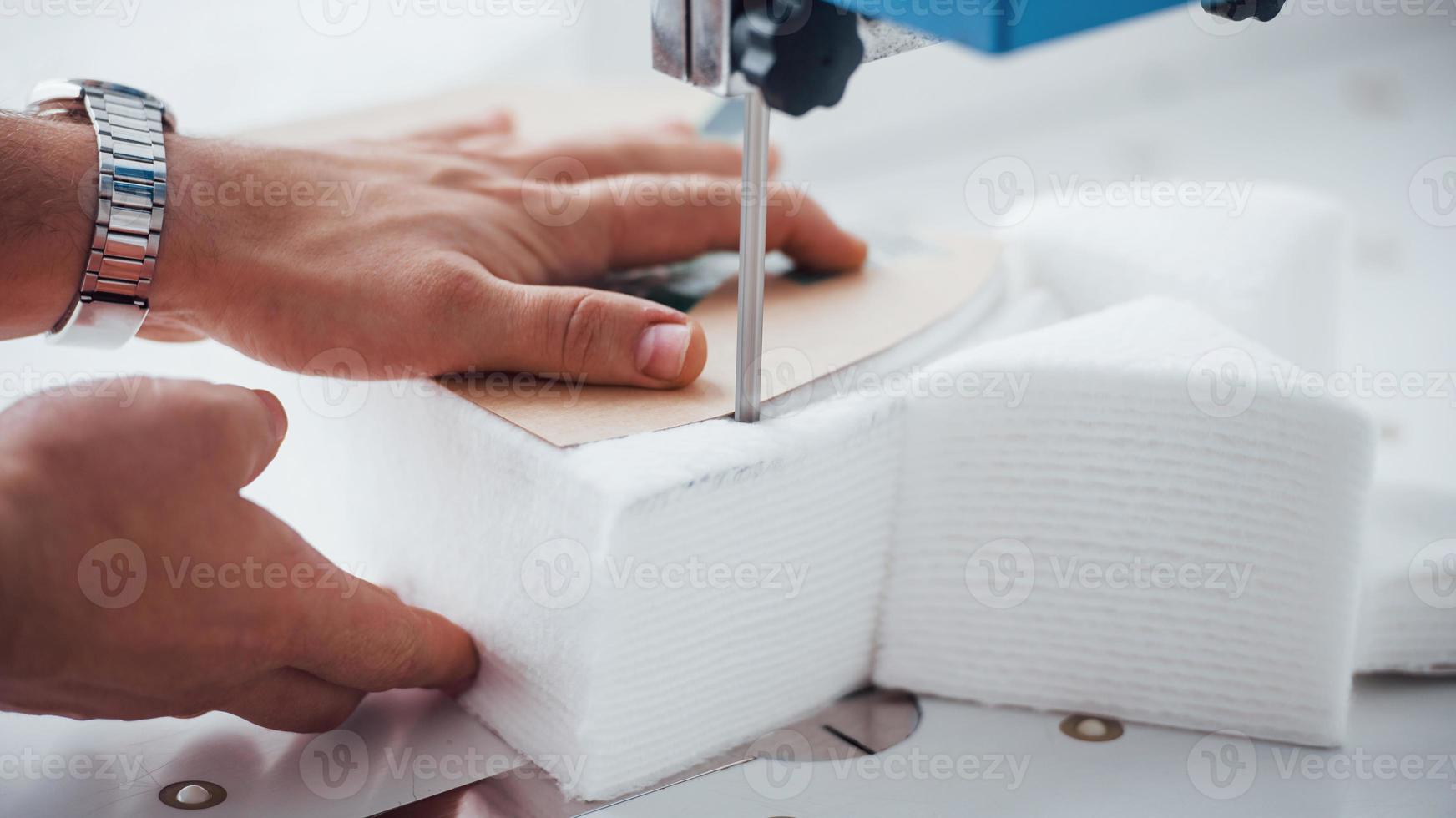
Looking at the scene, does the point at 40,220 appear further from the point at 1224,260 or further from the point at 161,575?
the point at 1224,260

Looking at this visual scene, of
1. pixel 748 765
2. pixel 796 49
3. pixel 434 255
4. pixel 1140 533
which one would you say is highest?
pixel 796 49

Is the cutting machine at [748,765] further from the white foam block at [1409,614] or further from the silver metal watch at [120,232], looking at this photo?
the silver metal watch at [120,232]

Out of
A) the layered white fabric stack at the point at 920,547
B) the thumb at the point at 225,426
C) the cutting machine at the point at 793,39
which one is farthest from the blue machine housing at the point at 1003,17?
the thumb at the point at 225,426

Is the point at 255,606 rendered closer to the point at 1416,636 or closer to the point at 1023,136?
the point at 1416,636

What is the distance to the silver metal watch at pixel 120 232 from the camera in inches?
27.2

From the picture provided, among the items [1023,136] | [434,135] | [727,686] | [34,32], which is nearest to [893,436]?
[727,686]

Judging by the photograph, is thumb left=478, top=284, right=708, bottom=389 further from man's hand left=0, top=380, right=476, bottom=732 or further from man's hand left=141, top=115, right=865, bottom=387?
man's hand left=0, top=380, right=476, bottom=732

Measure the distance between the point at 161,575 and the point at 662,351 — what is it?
10.5 inches

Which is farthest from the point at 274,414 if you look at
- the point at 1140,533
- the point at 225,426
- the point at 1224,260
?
the point at 1224,260

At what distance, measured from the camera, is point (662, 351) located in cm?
67

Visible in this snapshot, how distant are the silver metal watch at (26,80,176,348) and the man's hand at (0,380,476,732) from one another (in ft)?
0.41

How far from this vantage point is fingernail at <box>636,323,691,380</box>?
67 cm

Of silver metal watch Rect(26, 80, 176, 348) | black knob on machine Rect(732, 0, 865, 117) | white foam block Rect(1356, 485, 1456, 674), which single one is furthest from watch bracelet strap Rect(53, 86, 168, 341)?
white foam block Rect(1356, 485, 1456, 674)

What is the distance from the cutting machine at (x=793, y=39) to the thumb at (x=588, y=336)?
0.15ft
